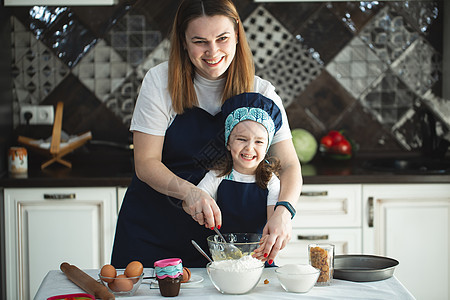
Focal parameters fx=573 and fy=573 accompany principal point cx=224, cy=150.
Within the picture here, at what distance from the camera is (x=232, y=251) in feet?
4.80

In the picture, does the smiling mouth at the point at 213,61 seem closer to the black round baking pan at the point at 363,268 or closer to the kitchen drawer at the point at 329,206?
the black round baking pan at the point at 363,268

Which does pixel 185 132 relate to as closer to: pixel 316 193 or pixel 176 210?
pixel 176 210

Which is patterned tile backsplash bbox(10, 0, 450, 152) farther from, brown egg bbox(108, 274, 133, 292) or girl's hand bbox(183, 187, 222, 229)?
brown egg bbox(108, 274, 133, 292)

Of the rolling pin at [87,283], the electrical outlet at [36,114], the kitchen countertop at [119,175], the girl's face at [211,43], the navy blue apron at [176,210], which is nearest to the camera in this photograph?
the rolling pin at [87,283]

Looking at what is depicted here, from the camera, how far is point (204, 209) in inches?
59.4

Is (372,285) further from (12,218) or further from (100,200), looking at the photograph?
(12,218)

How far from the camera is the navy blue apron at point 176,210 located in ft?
5.94

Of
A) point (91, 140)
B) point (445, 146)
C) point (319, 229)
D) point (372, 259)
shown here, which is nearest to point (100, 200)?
point (91, 140)

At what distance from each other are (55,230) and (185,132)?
124 cm

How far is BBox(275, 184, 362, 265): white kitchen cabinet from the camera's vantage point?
9.05ft

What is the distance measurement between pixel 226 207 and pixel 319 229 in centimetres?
116

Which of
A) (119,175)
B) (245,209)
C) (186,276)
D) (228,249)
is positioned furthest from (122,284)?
(119,175)

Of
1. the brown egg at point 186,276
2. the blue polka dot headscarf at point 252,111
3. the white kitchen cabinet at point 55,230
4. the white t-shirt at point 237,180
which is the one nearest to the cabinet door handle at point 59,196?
the white kitchen cabinet at point 55,230

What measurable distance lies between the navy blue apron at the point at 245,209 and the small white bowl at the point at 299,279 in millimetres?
320
